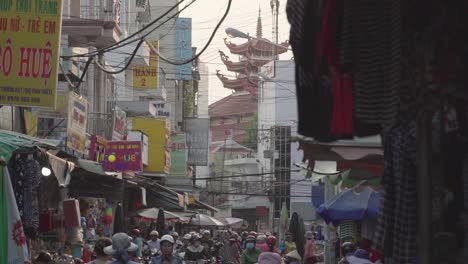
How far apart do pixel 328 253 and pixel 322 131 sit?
54.2 ft

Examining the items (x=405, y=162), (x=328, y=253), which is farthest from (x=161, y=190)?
(x=405, y=162)

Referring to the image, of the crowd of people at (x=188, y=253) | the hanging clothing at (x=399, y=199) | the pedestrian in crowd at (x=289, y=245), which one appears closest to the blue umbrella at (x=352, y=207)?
the crowd of people at (x=188, y=253)

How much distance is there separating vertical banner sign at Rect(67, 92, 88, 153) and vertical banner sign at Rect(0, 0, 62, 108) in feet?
21.6

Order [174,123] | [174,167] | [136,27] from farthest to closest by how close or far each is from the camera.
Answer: [174,123] → [174,167] → [136,27]

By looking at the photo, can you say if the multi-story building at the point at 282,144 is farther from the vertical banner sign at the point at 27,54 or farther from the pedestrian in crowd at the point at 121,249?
the pedestrian in crowd at the point at 121,249

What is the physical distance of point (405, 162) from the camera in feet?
22.8

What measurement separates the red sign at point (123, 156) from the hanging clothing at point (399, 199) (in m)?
20.7

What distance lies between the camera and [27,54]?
13.9 m

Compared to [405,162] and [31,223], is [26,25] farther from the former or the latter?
[405,162]

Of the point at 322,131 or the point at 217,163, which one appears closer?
the point at 322,131

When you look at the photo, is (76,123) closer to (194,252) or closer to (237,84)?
(194,252)

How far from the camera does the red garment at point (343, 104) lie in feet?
20.1

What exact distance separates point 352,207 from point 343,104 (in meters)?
9.55

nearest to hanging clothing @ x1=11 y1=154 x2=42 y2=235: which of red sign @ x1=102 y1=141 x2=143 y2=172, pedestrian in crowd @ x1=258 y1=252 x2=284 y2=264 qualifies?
pedestrian in crowd @ x1=258 y1=252 x2=284 y2=264
